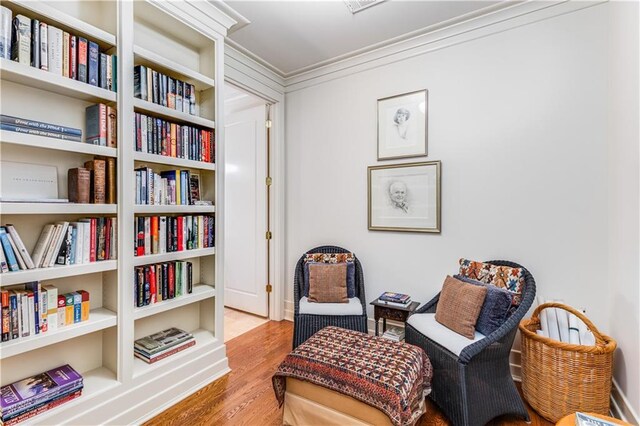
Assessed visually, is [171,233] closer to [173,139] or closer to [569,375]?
[173,139]

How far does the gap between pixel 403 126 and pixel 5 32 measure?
255 cm

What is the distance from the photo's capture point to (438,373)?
5.79ft

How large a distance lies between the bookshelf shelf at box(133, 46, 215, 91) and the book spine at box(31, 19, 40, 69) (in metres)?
0.43

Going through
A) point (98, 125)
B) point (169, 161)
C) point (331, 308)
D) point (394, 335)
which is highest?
point (98, 125)

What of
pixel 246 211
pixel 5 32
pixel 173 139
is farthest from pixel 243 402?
pixel 5 32

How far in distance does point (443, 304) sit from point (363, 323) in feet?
2.20

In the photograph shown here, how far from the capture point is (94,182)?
169 cm

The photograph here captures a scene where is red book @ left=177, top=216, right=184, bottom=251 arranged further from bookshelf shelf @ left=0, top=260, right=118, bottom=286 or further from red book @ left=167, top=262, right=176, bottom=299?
bookshelf shelf @ left=0, top=260, right=118, bottom=286

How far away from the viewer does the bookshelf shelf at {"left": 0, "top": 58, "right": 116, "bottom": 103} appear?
140cm

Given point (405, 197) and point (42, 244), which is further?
point (405, 197)

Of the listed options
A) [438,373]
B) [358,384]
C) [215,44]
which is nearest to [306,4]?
[215,44]

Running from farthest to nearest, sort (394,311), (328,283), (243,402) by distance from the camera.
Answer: (328,283)
(394,311)
(243,402)

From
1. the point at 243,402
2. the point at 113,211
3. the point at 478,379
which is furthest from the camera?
the point at 243,402

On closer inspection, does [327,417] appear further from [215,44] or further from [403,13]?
[403,13]
